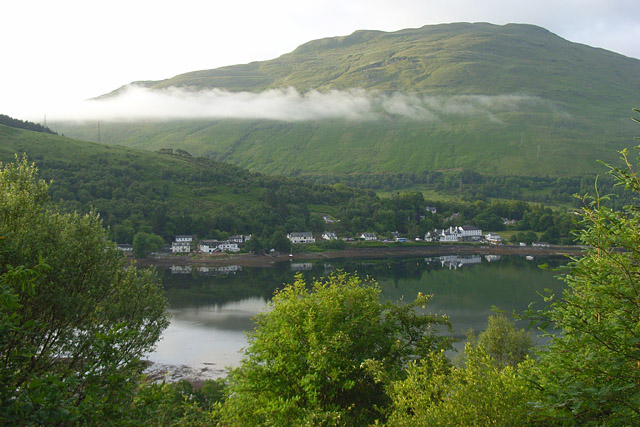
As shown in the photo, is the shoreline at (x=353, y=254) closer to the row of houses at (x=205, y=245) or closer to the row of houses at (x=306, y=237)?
the row of houses at (x=205, y=245)

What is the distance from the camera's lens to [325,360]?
39.5 feet

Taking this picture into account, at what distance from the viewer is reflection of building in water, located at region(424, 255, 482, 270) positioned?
261ft

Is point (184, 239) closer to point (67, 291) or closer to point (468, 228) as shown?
point (468, 228)

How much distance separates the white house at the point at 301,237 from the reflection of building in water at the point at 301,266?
45.1ft

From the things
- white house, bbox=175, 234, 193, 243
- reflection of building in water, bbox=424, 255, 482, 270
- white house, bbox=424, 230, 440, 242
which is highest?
white house, bbox=175, 234, 193, 243

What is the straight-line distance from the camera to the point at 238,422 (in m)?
12.4

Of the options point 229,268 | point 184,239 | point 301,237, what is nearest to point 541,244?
point 301,237

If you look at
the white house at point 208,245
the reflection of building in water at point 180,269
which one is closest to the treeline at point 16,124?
the white house at point 208,245

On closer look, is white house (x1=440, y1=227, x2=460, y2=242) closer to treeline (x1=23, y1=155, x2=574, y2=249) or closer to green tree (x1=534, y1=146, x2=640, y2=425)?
treeline (x1=23, y1=155, x2=574, y2=249)

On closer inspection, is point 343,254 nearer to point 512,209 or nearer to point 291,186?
point 291,186

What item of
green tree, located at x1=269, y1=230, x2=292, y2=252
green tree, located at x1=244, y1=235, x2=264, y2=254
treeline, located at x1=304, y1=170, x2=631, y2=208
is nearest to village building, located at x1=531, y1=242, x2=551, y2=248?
treeline, located at x1=304, y1=170, x2=631, y2=208

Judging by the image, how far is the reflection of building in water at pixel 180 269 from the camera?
7184 cm

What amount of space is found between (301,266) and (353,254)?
1424 cm

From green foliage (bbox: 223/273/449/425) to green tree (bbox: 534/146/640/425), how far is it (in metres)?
4.54
